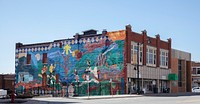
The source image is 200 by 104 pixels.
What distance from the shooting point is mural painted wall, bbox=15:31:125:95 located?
58.4m

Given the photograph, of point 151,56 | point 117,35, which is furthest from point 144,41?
point 117,35

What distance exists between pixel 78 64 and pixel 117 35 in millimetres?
9688

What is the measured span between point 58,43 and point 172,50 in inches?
931

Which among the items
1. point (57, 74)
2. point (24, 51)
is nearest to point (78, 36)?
point (57, 74)

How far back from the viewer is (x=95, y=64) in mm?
60719

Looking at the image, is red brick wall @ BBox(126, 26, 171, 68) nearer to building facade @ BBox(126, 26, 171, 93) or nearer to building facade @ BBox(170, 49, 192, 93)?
building facade @ BBox(126, 26, 171, 93)

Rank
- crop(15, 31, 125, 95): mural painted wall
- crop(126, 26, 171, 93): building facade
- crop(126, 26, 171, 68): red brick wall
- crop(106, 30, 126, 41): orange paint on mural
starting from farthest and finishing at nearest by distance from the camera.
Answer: crop(126, 26, 171, 93): building facade < crop(15, 31, 125, 95): mural painted wall < crop(106, 30, 126, 41): orange paint on mural < crop(126, 26, 171, 68): red brick wall

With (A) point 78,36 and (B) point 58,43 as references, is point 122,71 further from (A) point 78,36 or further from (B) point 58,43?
(B) point 58,43

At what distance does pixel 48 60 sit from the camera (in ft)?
226

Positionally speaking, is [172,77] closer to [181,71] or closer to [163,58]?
[163,58]

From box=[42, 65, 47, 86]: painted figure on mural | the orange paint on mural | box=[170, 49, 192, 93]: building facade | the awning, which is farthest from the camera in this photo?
box=[170, 49, 192, 93]: building facade

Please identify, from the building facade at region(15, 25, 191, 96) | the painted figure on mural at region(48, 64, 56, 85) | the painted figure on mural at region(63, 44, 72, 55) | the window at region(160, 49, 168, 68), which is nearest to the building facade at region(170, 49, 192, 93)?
the building facade at region(15, 25, 191, 96)

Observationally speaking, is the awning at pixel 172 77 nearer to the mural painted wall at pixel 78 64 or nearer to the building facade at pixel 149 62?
the building facade at pixel 149 62

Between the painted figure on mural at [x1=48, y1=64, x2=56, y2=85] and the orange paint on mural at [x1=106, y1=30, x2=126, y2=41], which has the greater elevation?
the orange paint on mural at [x1=106, y1=30, x2=126, y2=41]
